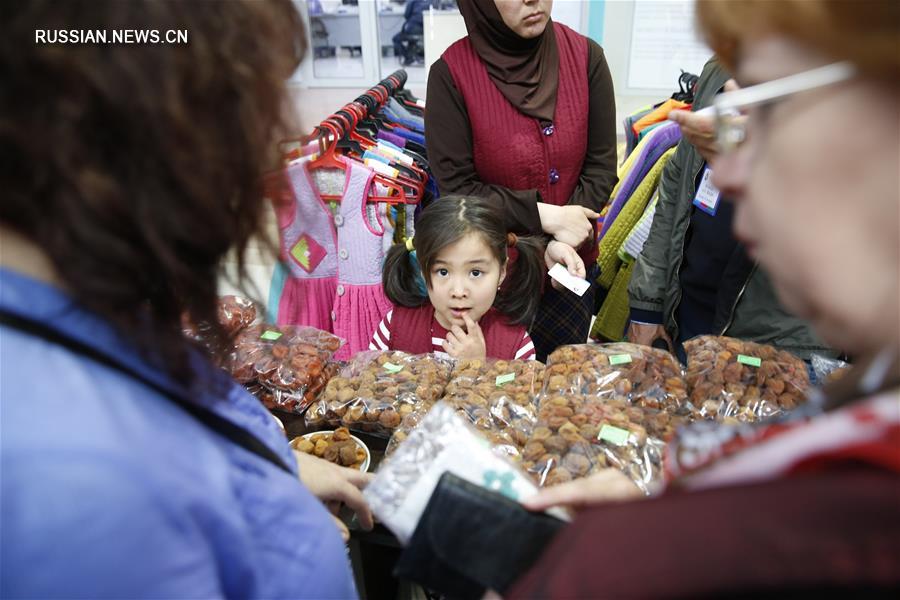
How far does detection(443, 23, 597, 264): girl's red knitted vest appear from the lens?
6.05ft

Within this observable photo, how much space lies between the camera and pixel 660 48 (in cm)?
365

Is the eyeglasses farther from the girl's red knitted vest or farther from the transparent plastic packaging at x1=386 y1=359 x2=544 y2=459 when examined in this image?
the girl's red knitted vest

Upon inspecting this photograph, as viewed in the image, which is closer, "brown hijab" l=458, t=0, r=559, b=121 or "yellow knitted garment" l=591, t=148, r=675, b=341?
"brown hijab" l=458, t=0, r=559, b=121

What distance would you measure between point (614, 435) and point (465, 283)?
0.75 metres

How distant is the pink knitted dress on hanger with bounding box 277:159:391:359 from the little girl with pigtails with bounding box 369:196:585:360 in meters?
0.25

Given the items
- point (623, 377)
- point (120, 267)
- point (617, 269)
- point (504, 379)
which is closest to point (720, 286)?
point (623, 377)

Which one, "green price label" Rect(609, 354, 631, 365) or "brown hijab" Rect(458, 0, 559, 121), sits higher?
"brown hijab" Rect(458, 0, 559, 121)

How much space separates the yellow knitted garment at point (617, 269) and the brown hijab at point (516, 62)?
0.80 meters

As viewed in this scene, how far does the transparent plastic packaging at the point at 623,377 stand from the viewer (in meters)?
1.27

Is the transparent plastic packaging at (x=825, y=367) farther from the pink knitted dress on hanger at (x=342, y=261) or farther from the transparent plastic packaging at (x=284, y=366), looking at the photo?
the pink knitted dress on hanger at (x=342, y=261)

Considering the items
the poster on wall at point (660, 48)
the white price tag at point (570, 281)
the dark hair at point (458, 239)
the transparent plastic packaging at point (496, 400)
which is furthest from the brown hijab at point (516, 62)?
the poster on wall at point (660, 48)

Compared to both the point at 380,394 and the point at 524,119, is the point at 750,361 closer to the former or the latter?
the point at 380,394

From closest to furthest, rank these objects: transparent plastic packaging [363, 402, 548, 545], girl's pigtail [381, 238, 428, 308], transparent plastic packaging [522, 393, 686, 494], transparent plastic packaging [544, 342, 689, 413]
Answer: transparent plastic packaging [363, 402, 548, 545], transparent plastic packaging [522, 393, 686, 494], transparent plastic packaging [544, 342, 689, 413], girl's pigtail [381, 238, 428, 308]

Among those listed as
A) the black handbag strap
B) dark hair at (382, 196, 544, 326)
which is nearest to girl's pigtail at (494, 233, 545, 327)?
dark hair at (382, 196, 544, 326)
